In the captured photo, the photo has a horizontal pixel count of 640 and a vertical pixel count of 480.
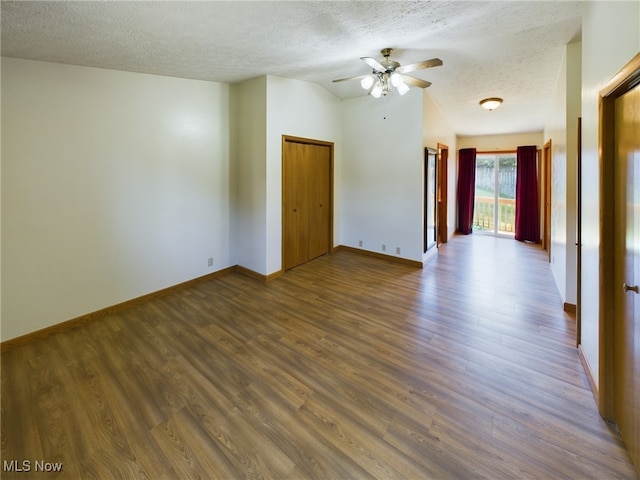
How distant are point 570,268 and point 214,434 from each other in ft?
12.0

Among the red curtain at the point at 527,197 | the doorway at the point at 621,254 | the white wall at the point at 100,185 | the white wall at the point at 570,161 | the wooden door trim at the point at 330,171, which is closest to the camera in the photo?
the doorway at the point at 621,254

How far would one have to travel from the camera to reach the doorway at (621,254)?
4.67 ft

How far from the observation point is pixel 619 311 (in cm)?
165

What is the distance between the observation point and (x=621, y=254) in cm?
161

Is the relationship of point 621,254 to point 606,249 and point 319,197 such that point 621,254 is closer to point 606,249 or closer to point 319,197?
point 606,249

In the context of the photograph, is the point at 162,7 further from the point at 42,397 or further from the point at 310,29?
the point at 42,397

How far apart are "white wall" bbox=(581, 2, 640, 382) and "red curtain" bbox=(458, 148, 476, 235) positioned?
5.62 m

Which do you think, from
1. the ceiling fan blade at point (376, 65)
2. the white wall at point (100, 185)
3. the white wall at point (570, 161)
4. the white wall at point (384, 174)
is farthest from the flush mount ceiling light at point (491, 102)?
the white wall at point (100, 185)

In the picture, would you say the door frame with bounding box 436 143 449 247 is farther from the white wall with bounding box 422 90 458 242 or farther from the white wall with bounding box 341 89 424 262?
the white wall with bounding box 341 89 424 262

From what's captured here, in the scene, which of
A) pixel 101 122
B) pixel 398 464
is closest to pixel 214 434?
pixel 398 464

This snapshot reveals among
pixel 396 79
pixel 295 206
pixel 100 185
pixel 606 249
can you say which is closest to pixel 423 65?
pixel 396 79

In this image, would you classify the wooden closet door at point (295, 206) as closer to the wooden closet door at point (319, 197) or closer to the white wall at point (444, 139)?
the wooden closet door at point (319, 197)
